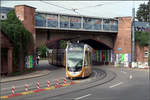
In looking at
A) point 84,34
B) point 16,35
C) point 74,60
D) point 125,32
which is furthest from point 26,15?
point 125,32

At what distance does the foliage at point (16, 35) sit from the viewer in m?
26.6

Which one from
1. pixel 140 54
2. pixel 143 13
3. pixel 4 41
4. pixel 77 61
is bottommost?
Answer: pixel 140 54

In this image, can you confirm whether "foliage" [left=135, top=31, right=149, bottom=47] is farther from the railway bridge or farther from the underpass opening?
the underpass opening

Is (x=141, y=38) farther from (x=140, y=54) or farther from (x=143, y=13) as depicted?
(x=143, y=13)

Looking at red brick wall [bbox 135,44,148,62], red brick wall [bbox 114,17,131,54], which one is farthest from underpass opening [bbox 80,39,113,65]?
red brick wall [bbox 135,44,148,62]

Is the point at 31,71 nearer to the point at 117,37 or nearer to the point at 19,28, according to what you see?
the point at 19,28

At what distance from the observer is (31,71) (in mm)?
31812

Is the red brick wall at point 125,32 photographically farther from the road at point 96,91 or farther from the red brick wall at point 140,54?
the road at point 96,91

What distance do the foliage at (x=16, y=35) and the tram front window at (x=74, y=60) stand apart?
8215 mm

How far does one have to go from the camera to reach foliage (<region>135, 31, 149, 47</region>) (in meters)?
43.7

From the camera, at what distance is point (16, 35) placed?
88.8 ft

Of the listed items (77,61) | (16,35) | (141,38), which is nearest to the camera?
(77,61)

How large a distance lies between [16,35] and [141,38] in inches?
1030

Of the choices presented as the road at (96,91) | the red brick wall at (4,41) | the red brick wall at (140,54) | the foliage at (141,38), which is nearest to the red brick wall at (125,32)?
the foliage at (141,38)
